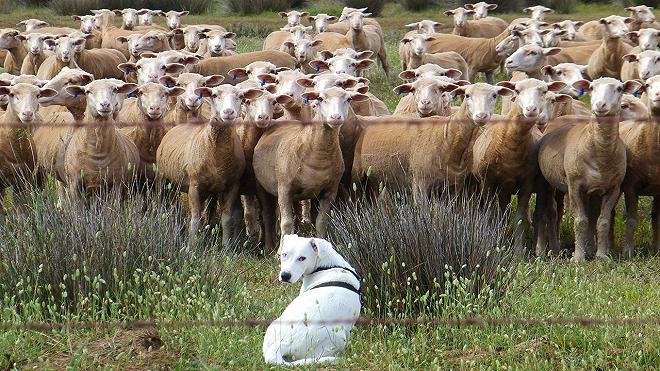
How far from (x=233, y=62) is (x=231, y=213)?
7734 millimetres

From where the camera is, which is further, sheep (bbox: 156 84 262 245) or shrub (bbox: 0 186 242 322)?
sheep (bbox: 156 84 262 245)

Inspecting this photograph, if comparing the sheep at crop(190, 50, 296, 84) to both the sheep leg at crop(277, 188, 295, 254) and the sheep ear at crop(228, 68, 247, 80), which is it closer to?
the sheep ear at crop(228, 68, 247, 80)

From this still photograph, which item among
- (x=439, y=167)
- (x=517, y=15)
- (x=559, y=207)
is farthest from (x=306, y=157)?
(x=517, y=15)

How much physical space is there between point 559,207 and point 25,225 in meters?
6.85

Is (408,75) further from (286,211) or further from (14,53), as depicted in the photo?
(14,53)

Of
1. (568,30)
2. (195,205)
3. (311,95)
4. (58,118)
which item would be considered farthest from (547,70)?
(568,30)

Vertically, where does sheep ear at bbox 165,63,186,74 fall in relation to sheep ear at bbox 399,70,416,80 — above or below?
above

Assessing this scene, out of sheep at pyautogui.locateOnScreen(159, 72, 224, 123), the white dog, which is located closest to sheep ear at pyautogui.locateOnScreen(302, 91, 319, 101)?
sheep at pyautogui.locateOnScreen(159, 72, 224, 123)

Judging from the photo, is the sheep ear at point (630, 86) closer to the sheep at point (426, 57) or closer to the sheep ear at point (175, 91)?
the sheep ear at point (175, 91)

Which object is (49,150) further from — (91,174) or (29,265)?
Result: (29,265)

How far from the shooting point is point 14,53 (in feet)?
72.4

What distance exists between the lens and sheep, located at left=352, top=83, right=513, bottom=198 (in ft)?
39.0

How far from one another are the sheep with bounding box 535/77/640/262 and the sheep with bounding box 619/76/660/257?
22cm

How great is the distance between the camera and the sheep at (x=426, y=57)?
2131 centimetres
